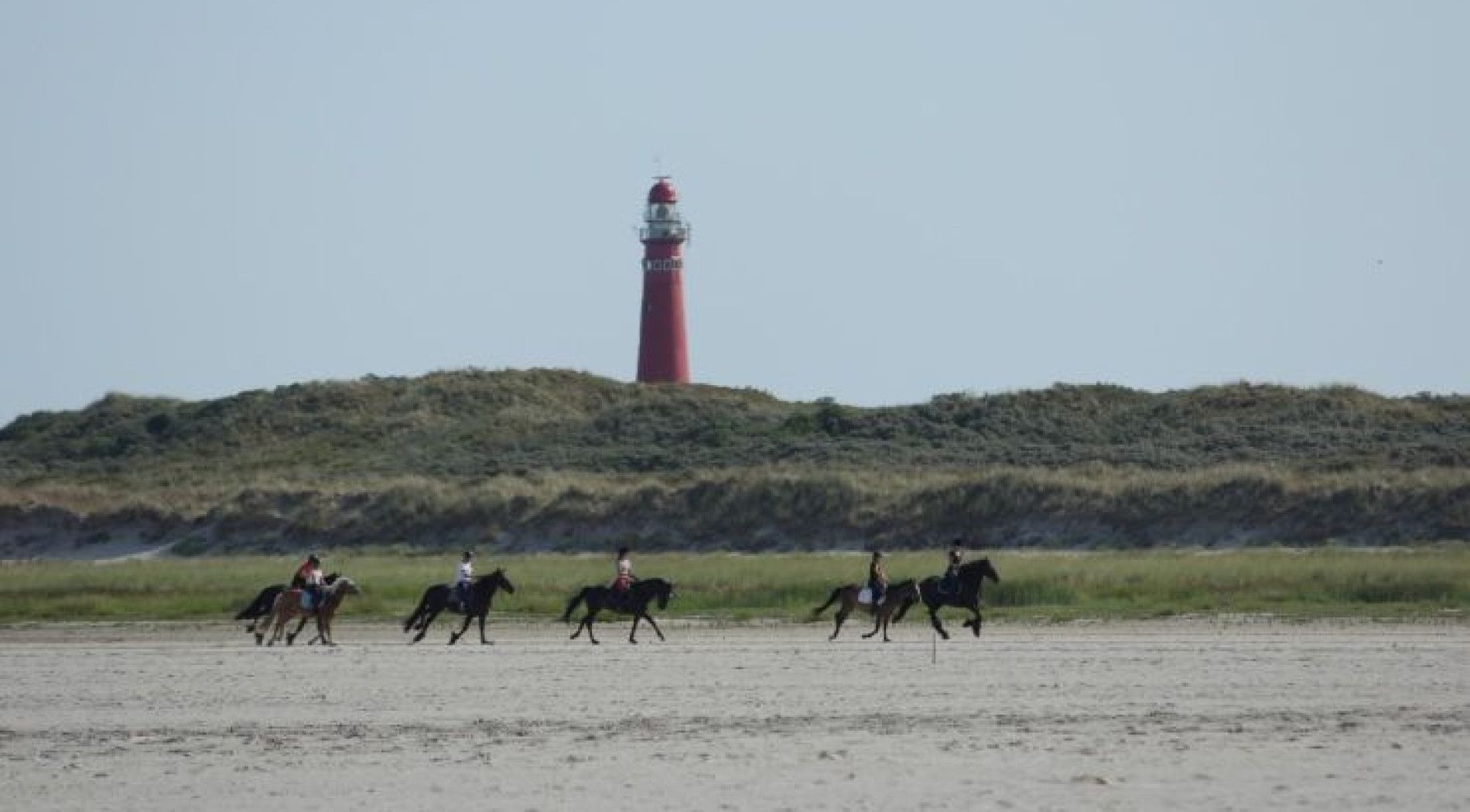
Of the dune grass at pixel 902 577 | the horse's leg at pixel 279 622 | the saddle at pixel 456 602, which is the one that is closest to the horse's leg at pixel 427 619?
the saddle at pixel 456 602

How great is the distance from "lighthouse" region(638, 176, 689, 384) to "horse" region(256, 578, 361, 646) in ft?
137

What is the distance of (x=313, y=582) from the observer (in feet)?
122

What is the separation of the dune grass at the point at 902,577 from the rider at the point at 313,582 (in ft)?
22.6

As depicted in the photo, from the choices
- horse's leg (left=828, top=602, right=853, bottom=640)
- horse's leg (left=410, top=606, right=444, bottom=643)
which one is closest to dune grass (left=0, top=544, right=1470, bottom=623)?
horse's leg (left=828, top=602, right=853, bottom=640)

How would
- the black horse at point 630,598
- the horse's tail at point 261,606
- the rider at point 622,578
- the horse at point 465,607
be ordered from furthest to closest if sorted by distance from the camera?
the horse's tail at point 261,606, the rider at point 622,578, the black horse at point 630,598, the horse at point 465,607

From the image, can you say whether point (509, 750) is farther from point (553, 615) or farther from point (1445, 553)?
point (1445, 553)

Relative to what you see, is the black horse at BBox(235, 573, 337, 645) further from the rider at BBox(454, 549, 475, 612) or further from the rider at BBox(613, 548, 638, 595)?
the rider at BBox(613, 548, 638, 595)

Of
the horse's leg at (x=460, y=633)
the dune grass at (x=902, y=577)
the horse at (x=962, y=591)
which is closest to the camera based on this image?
the horse at (x=962, y=591)

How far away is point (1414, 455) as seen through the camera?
64.9 m

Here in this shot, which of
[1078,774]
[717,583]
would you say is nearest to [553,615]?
[717,583]

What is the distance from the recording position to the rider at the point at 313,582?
36938mm

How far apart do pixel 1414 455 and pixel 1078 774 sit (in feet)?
158

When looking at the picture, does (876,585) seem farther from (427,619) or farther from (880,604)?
(427,619)

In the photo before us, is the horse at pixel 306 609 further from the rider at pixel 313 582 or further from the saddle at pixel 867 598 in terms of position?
the saddle at pixel 867 598
